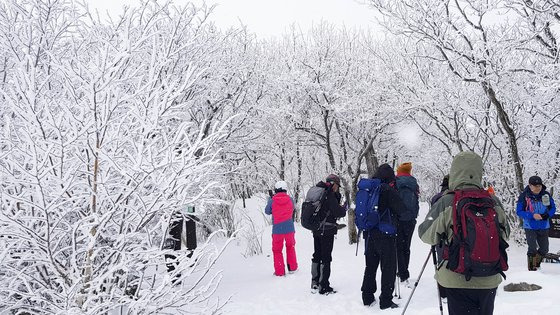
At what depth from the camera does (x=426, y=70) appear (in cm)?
1298

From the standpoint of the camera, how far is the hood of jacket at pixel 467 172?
316 centimetres

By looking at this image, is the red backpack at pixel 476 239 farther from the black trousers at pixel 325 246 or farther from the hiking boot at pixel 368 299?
the black trousers at pixel 325 246

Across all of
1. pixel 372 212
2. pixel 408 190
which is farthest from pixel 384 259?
pixel 408 190

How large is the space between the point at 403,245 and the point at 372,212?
5.95 ft

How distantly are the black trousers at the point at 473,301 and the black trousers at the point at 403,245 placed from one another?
127 inches

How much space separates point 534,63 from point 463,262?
1025 cm

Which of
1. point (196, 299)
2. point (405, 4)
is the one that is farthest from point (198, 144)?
point (405, 4)

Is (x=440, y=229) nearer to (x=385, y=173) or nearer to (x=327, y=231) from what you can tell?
(x=385, y=173)

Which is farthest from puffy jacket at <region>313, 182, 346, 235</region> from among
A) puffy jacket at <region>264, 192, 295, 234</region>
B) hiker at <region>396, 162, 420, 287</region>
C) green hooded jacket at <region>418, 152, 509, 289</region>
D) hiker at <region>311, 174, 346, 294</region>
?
green hooded jacket at <region>418, 152, 509, 289</region>

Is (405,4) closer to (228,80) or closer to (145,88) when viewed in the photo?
(228,80)

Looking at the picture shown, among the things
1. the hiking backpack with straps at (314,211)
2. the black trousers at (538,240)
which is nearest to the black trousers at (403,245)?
the hiking backpack with straps at (314,211)

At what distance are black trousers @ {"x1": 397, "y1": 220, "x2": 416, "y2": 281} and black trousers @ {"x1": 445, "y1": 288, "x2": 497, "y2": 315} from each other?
324 cm

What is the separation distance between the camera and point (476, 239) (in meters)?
2.96

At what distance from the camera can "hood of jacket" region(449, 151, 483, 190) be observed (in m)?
3.16
